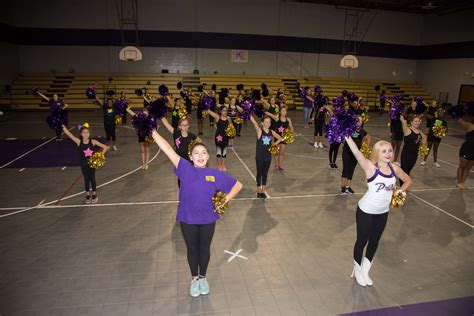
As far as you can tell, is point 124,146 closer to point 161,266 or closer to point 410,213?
point 161,266

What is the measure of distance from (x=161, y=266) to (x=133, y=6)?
2550cm

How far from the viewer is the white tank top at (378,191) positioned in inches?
165

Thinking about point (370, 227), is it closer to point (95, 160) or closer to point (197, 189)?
point (197, 189)

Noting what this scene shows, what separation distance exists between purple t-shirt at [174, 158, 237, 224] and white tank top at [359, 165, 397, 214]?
1.82m

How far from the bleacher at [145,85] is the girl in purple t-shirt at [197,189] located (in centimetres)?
1990

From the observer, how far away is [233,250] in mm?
5582

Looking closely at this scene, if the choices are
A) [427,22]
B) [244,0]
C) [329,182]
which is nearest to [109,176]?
[329,182]

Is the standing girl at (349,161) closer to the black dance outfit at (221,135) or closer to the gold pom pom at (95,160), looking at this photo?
the black dance outfit at (221,135)

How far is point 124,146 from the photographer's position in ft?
42.7

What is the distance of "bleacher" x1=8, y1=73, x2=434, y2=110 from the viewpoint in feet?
78.9

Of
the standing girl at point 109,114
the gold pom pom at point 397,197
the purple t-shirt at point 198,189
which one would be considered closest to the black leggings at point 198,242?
the purple t-shirt at point 198,189

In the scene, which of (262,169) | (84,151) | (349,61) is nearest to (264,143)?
(262,169)

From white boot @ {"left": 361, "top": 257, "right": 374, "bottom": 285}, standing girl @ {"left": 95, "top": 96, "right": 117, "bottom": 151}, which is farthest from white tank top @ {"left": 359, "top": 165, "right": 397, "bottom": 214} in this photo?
standing girl @ {"left": 95, "top": 96, "right": 117, "bottom": 151}

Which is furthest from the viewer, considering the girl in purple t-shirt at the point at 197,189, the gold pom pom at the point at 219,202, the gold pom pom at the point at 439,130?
the gold pom pom at the point at 439,130
